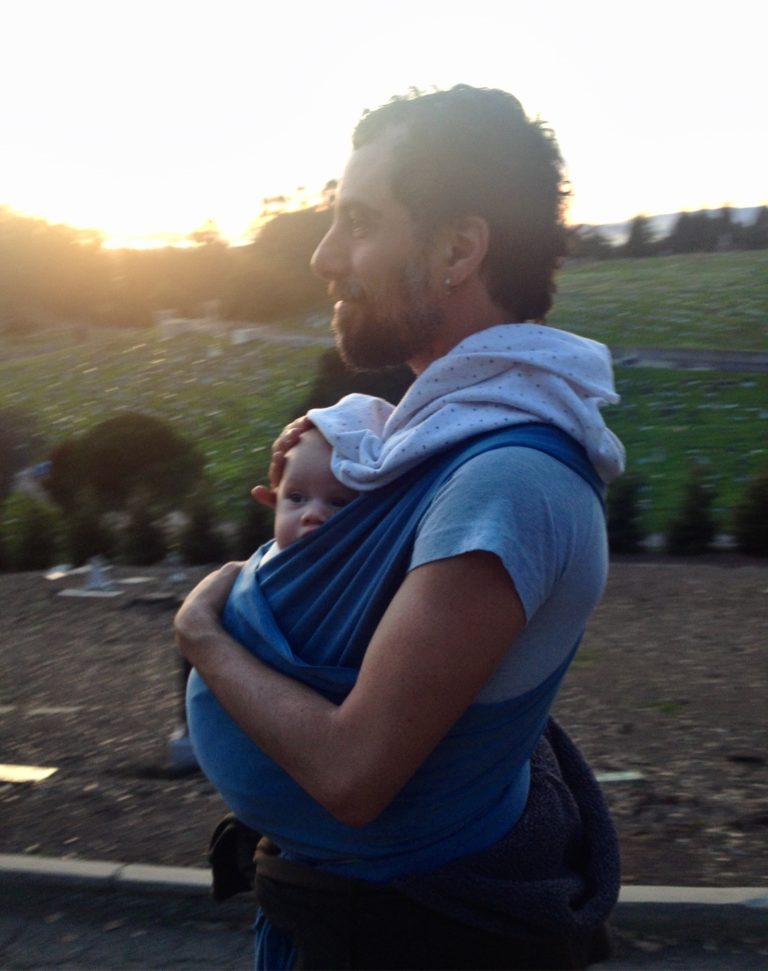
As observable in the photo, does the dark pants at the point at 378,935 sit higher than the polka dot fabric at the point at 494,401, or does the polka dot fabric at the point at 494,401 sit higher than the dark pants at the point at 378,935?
the polka dot fabric at the point at 494,401

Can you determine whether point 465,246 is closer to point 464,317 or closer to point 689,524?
point 464,317

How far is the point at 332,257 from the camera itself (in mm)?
1700

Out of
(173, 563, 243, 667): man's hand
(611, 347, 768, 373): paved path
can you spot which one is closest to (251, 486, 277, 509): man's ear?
(173, 563, 243, 667): man's hand

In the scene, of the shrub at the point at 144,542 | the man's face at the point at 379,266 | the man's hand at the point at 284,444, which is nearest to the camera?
the man's face at the point at 379,266

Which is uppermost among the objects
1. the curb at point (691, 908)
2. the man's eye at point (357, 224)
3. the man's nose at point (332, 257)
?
the man's eye at point (357, 224)

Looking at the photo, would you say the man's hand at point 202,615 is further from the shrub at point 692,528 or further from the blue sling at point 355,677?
the shrub at point 692,528

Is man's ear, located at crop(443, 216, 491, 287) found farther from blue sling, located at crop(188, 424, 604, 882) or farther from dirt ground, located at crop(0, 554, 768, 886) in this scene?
dirt ground, located at crop(0, 554, 768, 886)

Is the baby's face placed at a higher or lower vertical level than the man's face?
lower

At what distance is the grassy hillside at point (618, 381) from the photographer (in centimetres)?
1936

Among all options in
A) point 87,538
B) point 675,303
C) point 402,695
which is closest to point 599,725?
point 402,695

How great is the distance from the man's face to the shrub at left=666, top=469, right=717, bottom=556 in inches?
368

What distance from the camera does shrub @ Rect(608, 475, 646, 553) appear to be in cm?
1080

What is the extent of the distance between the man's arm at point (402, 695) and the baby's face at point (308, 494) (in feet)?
0.90

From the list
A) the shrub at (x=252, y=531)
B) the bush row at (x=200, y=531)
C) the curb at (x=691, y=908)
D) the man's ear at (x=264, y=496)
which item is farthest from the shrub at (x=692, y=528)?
the man's ear at (x=264, y=496)
